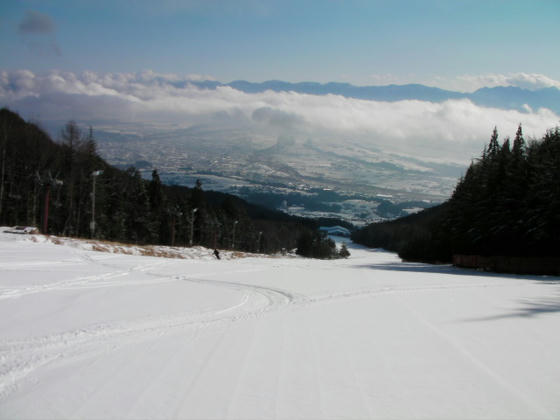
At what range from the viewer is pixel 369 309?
9.46 metres

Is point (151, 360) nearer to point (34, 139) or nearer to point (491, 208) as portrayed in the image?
point (491, 208)

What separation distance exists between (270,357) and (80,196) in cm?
5731

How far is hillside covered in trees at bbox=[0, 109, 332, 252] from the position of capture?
5247cm

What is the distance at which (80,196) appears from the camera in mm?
56500

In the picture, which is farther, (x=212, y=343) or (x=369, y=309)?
(x=369, y=309)

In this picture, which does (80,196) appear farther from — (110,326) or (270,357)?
(270,357)

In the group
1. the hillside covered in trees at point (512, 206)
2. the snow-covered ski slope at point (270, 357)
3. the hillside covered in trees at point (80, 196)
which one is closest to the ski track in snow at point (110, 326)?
the snow-covered ski slope at point (270, 357)

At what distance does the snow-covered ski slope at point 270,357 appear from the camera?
4055mm

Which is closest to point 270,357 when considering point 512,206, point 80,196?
point 512,206

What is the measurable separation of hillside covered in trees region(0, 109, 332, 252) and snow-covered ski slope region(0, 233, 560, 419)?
30.6 metres

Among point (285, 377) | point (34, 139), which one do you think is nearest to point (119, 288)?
point (285, 377)

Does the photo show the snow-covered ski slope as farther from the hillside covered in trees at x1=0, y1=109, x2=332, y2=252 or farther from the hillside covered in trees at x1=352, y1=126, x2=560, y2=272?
the hillside covered in trees at x1=0, y1=109, x2=332, y2=252

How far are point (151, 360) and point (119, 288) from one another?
7.08 m

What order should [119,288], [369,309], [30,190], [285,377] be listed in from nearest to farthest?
[285,377]
[369,309]
[119,288]
[30,190]
